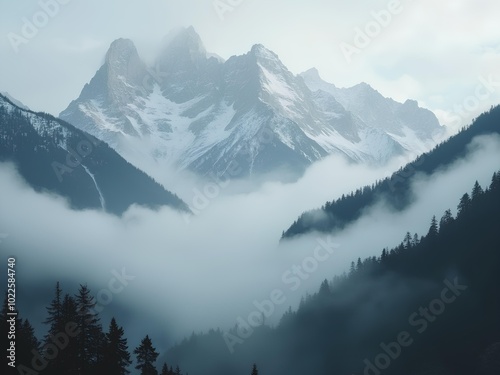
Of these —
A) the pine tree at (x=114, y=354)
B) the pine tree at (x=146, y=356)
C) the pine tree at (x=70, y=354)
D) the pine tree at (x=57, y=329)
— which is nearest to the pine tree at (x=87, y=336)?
the pine tree at (x=70, y=354)

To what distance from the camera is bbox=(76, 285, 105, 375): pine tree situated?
282ft

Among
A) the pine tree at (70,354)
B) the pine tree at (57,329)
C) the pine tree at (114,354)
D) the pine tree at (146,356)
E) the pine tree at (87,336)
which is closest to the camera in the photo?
the pine tree at (70,354)

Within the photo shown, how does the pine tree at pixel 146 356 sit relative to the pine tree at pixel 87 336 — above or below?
below

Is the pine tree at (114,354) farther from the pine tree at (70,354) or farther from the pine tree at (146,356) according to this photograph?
the pine tree at (70,354)

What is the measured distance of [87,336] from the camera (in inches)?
3428

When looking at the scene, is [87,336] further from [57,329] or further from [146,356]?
[146,356]

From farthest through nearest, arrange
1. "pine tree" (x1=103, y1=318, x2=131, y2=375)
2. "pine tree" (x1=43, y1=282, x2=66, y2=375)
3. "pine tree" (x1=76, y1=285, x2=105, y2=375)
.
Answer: "pine tree" (x1=76, y1=285, x2=105, y2=375), "pine tree" (x1=103, y1=318, x2=131, y2=375), "pine tree" (x1=43, y1=282, x2=66, y2=375)

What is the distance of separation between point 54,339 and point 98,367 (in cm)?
623

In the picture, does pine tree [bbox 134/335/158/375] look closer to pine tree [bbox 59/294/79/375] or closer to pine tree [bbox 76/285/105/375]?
pine tree [bbox 76/285/105/375]

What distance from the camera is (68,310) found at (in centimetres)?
8738

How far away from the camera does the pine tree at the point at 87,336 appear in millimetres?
85812

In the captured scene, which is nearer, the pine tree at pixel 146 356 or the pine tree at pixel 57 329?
the pine tree at pixel 57 329

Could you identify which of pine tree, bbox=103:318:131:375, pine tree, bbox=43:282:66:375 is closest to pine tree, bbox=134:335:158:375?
pine tree, bbox=103:318:131:375

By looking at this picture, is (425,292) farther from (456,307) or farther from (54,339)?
(54,339)
